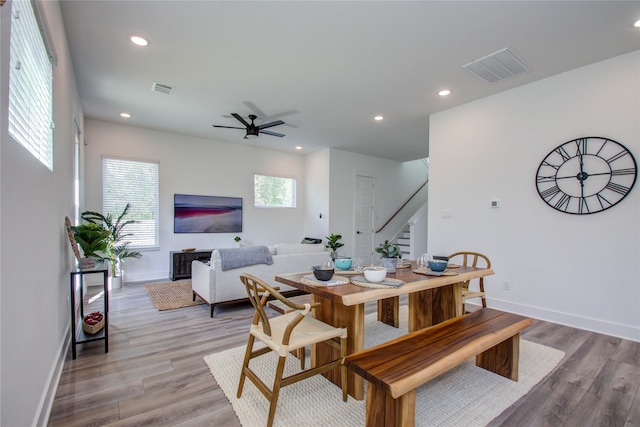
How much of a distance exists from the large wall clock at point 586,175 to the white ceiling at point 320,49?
0.94 m

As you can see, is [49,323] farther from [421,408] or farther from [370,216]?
[370,216]

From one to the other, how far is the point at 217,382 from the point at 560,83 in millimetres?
4674

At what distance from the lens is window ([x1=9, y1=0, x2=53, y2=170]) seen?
4.49 ft

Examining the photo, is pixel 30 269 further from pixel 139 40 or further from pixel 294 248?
pixel 294 248

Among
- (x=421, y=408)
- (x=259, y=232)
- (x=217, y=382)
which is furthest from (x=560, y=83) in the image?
(x=259, y=232)

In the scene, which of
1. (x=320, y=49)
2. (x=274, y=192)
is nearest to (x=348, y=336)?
(x=320, y=49)

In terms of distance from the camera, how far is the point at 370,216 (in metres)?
7.67

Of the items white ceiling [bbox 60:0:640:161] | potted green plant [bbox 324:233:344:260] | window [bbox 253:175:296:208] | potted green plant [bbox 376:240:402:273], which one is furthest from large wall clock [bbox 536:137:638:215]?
window [bbox 253:175:296:208]

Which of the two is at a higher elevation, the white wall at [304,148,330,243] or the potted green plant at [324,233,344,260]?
the white wall at [304,148,330,243]

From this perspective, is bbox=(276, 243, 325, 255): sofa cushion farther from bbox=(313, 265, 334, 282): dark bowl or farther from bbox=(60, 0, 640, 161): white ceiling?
bbox=(60, 0, 640, 161): white ceiling

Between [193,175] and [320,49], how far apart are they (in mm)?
4258

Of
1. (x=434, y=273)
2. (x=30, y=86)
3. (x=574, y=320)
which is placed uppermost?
(x=30, y=86)

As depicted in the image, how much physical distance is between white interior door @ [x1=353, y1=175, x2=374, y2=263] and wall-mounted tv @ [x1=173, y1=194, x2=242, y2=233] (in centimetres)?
287

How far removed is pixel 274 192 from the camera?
728 centimetres
